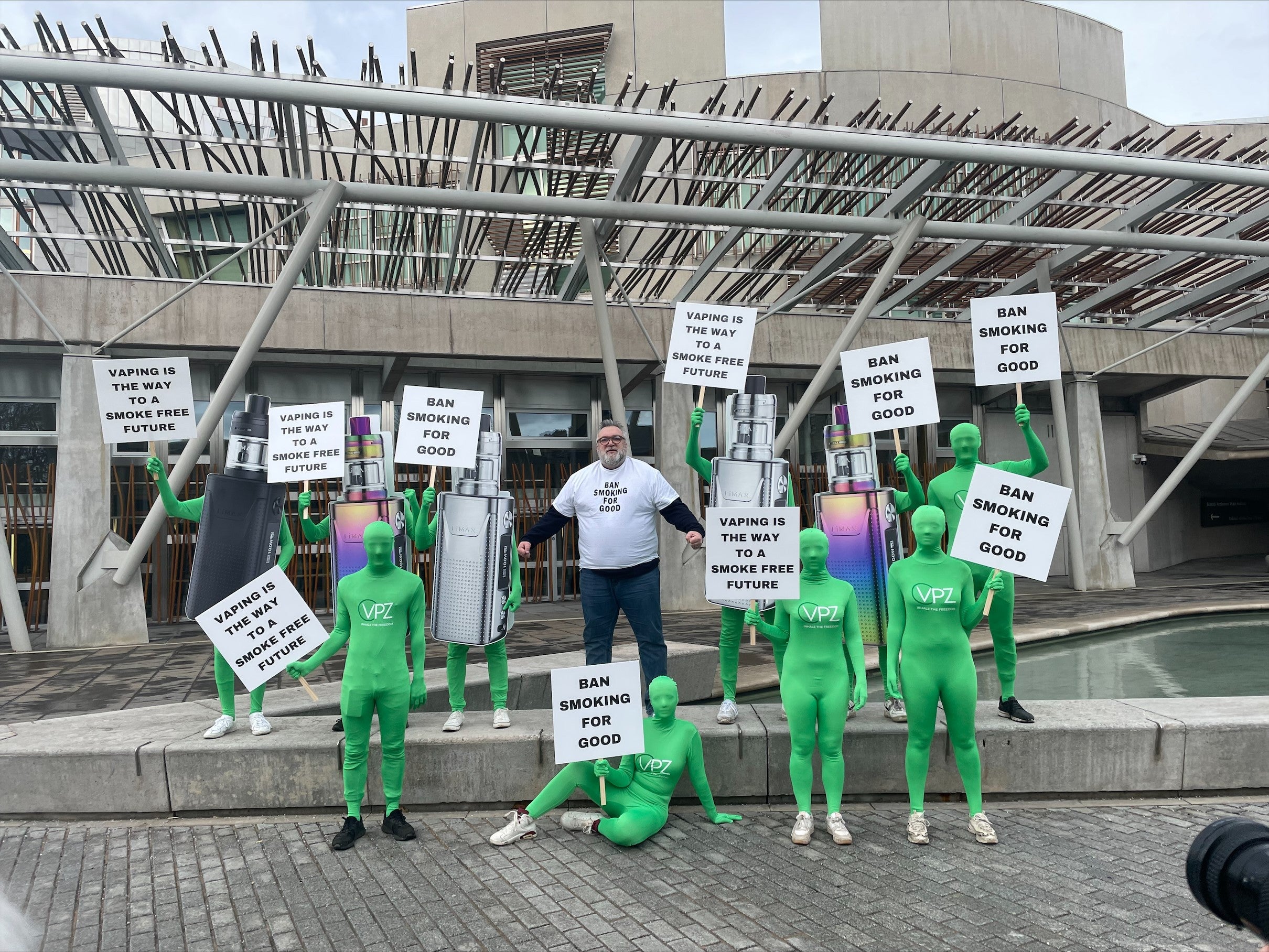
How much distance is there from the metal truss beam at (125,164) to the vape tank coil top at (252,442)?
174 inches

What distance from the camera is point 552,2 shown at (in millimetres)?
20812

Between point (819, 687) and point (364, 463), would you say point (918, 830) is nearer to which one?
point (819, 687)

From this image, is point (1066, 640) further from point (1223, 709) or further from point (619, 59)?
point (619, 59)

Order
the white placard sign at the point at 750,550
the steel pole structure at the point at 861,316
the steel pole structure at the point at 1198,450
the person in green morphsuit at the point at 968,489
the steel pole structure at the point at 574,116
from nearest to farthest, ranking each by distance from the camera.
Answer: the white placard sign at the point at 750,550 < the person in green morphsuit at the point at 968,489 < the steel pole structure at the point at 574,116 < the steel pole structure at the point at 861,316 < the steel pole structure at the point at 1198,450

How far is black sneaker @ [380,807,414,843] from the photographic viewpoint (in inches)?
189

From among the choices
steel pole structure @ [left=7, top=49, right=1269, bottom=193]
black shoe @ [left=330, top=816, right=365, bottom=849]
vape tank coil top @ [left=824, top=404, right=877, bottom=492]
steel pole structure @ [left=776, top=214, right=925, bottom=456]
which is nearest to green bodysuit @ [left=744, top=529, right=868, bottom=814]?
vape tank coil top @ [left=824, top=404, right=877, bottom=492]

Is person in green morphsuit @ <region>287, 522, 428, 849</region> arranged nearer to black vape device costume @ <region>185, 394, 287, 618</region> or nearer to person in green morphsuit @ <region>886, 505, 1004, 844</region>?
black vape device costume @ <region>185, 394, 287, 618</region>

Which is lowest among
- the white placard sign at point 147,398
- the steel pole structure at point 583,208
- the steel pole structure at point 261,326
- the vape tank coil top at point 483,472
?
the vape tank coil top at point 483,472

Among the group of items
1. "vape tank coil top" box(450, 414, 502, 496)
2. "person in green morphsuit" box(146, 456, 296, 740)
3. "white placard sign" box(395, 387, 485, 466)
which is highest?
"white placard sign" box(395, 387, 485, 466)

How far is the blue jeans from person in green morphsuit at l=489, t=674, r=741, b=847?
0.96m

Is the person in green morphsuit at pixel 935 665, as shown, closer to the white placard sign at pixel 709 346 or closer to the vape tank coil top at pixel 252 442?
the white placard sign at pixel 709 346

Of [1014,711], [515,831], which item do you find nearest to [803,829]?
[515,831]

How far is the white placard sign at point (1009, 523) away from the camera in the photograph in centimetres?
497

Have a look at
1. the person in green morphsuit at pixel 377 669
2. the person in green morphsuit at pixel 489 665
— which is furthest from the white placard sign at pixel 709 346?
the person in green morphsuit at pixel 377 669
